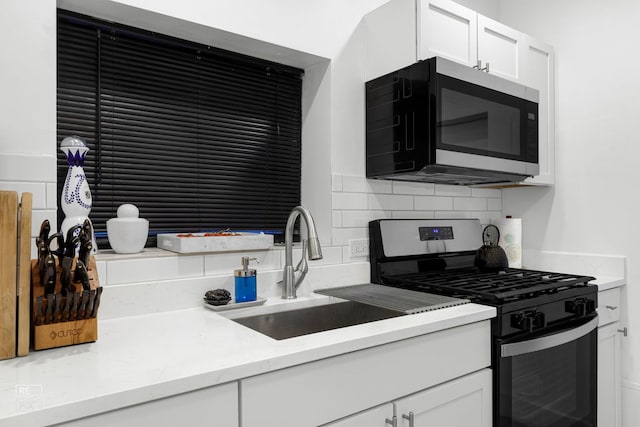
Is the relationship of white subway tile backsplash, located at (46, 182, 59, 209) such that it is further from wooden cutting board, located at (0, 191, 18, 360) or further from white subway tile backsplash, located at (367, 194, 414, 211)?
white subway tile backsplash, located at (367, 194, 414, 211)

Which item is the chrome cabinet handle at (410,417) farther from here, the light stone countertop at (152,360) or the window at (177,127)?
the window at (177,127)

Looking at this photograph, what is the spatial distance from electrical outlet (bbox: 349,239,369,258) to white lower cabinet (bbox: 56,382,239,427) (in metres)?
1.09

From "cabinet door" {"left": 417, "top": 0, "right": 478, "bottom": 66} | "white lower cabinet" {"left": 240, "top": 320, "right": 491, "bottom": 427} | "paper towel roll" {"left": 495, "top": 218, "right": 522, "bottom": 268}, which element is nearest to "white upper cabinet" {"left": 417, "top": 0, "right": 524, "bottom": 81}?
"cabinet door" {"left": 417, "top": 0, "right": 478, "bottom": 66}

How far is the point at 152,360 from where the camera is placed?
101 centimetres

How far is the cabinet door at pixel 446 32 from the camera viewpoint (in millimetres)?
1838

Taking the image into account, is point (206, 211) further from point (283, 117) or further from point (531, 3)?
point (531, 3)

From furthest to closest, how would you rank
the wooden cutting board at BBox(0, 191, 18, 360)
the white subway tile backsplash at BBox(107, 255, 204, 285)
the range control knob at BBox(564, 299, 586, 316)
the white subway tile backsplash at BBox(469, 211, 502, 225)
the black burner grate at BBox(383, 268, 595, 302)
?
the white subway tile backsplash at BBox(469, 211, 502, 225) < the range control knob at BBox(564, 299, 586, 316) < the black burner grate at BBox(383, 268, 595, 302) < the white subway tile backsplash at BBox(107, 255, 204, 285) < the wooden cutting board at BBox(0, 191, 18, 360)

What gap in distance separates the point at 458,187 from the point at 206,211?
4.62 ft

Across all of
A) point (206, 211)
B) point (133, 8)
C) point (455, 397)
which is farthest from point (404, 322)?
point (133, 8)

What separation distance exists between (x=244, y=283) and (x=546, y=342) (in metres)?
1.12

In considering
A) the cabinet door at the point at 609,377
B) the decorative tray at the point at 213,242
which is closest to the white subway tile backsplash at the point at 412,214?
the decorative tray at the point at 213,242

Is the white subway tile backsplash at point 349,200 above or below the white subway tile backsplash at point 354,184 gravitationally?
below

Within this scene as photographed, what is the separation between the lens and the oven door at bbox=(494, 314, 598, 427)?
5.10 ft

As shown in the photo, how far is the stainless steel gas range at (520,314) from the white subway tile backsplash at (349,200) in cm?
11
